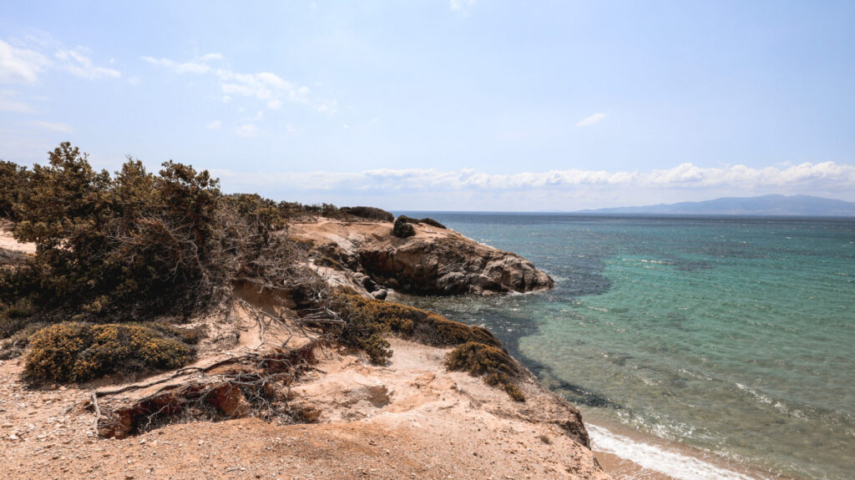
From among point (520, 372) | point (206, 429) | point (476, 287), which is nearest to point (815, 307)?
point (476, 287)

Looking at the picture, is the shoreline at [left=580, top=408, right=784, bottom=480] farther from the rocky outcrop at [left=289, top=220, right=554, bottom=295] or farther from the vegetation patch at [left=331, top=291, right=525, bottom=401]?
the rocky outcrop at [left=289, top=220, right=554, bottom=295]

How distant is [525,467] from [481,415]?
5.63 feet

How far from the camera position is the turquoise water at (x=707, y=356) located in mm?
10883

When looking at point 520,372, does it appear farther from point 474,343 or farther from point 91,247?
point 91,247

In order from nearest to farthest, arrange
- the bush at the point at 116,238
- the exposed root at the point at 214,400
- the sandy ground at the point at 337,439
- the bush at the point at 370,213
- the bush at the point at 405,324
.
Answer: the sandy ground at the point at 337,439
the exposed root at the point at 214,400
the bush at the point at 116,238
the bush at the point at 405,324
the bush at the point at 370,213

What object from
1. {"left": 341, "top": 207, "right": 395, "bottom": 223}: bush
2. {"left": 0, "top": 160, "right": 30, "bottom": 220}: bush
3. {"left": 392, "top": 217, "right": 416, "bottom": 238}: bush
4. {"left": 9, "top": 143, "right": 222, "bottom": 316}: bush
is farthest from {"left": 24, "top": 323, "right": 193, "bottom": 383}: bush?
{"left": 341, "top": 207, "right": 395, "bottom": 223}: bush

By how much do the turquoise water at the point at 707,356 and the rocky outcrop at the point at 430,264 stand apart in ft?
5.99

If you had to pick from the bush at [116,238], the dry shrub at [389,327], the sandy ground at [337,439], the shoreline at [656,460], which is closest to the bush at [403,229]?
the dry shrub at [389,327]

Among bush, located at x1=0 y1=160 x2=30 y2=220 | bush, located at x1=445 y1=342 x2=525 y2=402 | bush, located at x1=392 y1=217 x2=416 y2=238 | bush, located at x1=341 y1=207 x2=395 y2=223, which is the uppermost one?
bush, located at x1=0 y1=160 x2=30 y2=220

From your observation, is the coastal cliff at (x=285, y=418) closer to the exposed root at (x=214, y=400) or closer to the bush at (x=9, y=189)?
the exposed root at (x=214, y=400)

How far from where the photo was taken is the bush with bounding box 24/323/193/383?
23.8 feet

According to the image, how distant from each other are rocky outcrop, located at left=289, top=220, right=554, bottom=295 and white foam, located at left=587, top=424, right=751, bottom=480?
17.8m

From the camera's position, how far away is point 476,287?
28.8 metres

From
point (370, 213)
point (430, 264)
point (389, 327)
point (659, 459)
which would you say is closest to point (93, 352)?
point (389, 327)
